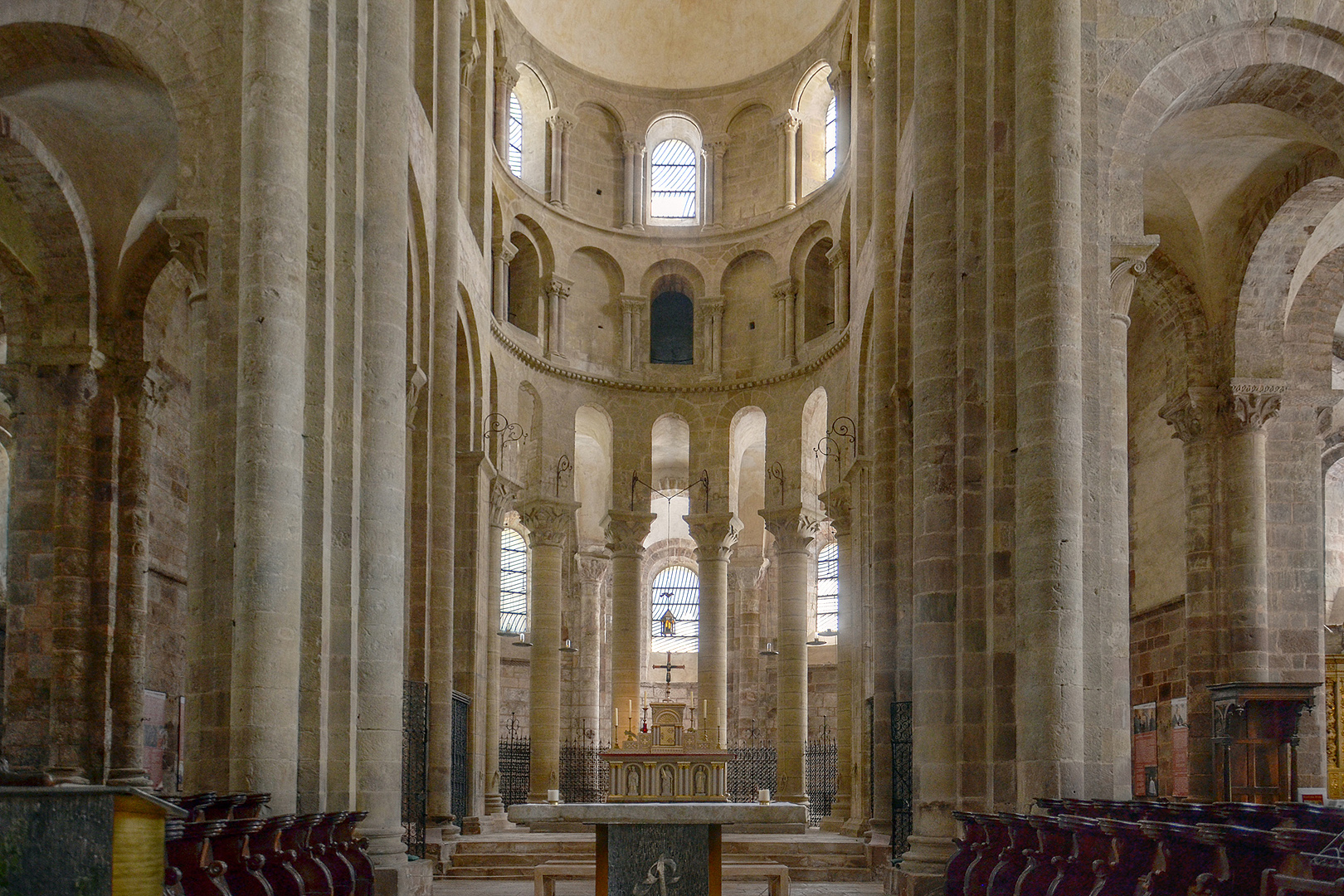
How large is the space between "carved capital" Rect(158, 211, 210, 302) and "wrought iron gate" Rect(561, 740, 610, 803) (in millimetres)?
21288

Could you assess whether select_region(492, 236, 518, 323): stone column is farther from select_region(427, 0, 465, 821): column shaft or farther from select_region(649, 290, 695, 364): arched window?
select_region(427, 0, 465, 821): column shaft

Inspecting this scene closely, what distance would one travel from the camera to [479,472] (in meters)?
25.4

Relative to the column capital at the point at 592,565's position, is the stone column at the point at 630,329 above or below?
above

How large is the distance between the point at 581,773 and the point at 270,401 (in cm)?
2332

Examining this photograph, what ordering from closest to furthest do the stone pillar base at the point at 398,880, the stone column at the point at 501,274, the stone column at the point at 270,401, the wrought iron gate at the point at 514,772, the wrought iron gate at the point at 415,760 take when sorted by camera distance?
the stone column at the point at 270,401 → the stone pillar base at the point at 398,880 → the wrought iron gate at the point at 415,760 → the stone column at the point at 501,274 → the wrought iron gate at the point at 514,772

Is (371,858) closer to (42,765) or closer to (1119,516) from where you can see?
(42,765)

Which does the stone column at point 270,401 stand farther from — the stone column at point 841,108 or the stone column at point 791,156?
the stone column at point 791,156

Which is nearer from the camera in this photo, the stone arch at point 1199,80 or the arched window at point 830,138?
the stone arch at point 1199,80

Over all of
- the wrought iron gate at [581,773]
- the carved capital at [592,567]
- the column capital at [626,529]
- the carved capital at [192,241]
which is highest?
the carved capital at [192,241]

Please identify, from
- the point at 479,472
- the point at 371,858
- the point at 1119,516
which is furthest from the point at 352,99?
the point at 479,472

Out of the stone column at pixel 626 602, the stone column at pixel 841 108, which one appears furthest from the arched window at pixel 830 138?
the stone column at pixel 626 602

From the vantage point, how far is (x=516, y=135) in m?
34.0

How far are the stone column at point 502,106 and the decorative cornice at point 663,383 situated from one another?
13.8 feet

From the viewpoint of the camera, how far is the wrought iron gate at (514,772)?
32.4m
